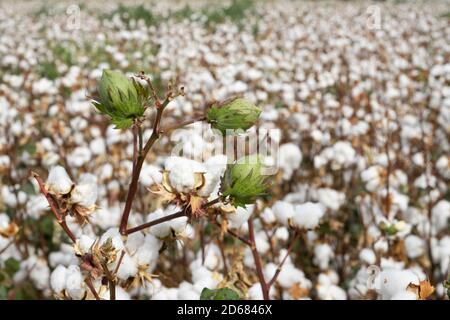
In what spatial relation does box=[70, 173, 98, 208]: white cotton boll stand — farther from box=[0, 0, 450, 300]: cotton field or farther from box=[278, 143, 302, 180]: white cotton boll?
box=[278, 143, 302, 180]: white cotton boll

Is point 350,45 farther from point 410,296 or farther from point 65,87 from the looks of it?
point 410,296

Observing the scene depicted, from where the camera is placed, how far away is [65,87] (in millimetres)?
3076

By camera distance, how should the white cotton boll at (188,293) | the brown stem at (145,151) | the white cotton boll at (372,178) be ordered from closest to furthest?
the brown stem at (145,151) < the white cotton boll at (188,293) < the white cotton boll at (372,178)

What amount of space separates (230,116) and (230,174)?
0.06 m

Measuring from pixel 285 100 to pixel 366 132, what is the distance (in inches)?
18.8

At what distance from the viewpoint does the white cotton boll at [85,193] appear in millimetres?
645

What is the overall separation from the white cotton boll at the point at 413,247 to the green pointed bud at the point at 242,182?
3.65 feet

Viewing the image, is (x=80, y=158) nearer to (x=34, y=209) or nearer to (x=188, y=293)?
(x=34, y=209)

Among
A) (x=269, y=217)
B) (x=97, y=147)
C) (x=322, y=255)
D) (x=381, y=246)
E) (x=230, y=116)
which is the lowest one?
(x=322, y=255)

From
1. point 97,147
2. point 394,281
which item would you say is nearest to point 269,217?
point 394,281

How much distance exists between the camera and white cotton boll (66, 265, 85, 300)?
665 millimetres

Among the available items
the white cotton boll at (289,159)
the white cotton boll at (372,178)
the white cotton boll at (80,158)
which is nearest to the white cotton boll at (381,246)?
the white cotton boll at (372,178)

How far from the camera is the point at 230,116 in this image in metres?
0.60

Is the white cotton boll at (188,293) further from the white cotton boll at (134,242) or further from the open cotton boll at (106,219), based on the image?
the open cotton boll at (106,219)
